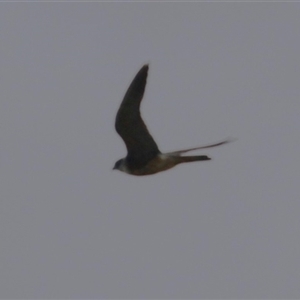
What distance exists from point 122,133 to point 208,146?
5.03 ft

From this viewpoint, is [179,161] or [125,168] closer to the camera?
[179,161]

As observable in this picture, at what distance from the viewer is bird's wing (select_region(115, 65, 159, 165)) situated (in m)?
13.1

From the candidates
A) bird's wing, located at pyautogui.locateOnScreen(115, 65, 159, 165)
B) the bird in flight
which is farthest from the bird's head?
bird's wing, located at pyautogui.locateOnScreen(115, 65, 159, 165)

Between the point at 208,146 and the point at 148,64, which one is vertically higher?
the point at 148,64

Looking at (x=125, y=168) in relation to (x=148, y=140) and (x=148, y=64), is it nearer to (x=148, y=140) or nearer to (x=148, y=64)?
(x=148, y=140)

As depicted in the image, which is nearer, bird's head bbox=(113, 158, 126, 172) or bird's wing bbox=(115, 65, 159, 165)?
bird's wing bbox=(115, 65, 159, 165)

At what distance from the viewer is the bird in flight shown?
13133 millimetres

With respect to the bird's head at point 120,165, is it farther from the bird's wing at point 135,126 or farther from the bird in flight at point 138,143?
the bird's wing at point 135,126

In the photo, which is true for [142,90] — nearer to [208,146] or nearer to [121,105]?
[121,105]

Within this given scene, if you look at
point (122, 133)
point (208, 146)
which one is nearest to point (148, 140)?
point (122, 133)

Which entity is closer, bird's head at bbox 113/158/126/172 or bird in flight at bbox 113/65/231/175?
bird in flight at bbox 113/65/231/175

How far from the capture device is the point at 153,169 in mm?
13859

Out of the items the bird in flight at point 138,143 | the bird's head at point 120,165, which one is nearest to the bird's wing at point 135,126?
the bird in flight at point 138,143

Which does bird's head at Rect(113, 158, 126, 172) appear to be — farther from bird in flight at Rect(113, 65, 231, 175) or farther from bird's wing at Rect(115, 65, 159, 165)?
bird's wing at Rect(115, 65, 159, 165)
